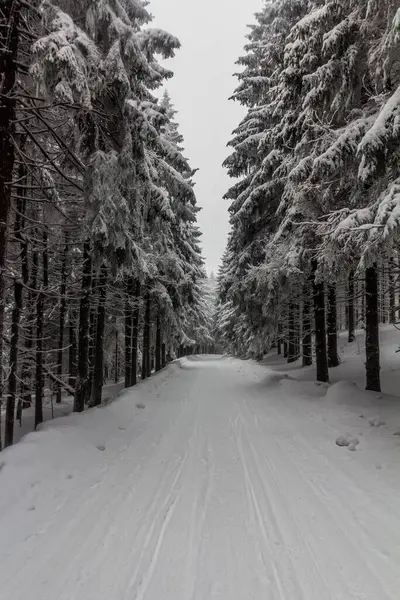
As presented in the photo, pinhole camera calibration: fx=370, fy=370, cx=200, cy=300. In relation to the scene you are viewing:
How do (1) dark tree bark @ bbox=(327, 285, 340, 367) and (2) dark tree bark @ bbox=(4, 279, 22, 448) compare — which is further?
(1) dark tree bark @ bbox=(327, 285, 340, 367)

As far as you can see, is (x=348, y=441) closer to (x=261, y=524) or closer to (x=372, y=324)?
(x=261, y=524)

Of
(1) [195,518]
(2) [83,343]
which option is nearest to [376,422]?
(1) [195,518]

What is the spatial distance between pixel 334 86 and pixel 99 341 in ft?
30.2

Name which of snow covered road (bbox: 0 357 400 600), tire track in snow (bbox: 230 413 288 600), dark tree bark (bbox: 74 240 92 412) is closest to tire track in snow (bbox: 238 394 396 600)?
snow covered road (bbox: 0 357 400 600)

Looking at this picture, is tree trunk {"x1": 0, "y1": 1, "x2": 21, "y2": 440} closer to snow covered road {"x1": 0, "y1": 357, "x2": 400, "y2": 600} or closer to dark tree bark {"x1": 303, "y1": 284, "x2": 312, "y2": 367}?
snow covered road {"x1": 0, "y1": 357, "x2": 400, "y2": 600}

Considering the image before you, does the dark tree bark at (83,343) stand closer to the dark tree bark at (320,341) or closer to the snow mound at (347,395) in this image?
the snow mound at (347,395)

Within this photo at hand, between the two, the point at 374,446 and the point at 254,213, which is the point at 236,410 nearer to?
the point at 374,446

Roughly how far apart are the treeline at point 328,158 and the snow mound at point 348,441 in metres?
2.99

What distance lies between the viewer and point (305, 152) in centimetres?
1073

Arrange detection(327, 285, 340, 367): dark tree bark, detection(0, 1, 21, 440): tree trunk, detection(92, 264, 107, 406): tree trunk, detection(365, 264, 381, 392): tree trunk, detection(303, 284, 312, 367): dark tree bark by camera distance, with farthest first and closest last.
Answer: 1. detection(303, 284, 312, 367): dark tree bark
2. detection(327, 285, 340, 367): dark tree bark
3. detection(92, 264, 107, 406): tree trunk
4. detection(365, 264, 381, 392): tree trunk
5. detection(0, 1, 21, 440): tree trunk

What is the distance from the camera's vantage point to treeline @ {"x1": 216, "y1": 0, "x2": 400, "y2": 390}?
6.31 m

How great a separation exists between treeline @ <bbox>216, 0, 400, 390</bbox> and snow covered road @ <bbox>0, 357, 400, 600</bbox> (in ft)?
12.1

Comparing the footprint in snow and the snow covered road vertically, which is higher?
the footprint in snow

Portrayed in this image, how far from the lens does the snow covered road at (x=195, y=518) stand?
3125 mm
